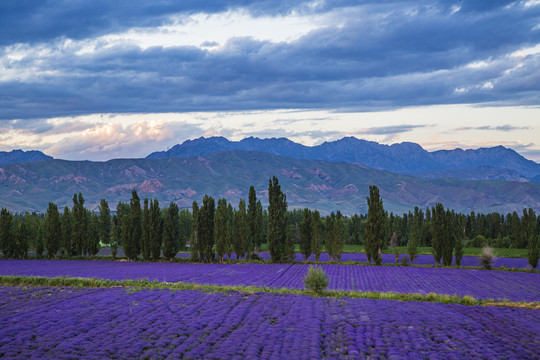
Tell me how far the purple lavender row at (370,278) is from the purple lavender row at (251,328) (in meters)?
12.2

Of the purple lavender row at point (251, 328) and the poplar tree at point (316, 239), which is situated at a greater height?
the poplar tree at point (316, 239)

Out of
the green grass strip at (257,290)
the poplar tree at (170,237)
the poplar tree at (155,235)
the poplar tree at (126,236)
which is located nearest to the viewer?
the green grass strip at (257,290)

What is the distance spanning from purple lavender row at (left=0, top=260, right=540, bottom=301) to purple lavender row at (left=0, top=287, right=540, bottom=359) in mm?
12229

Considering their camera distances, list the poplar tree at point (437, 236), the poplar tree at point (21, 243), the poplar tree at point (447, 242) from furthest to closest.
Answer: the poplar tree at point (21, 243) → the poplar tree at point (437, 236) → the poplar tree at point (447, 242)

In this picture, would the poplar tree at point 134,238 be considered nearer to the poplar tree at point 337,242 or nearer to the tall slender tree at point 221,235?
the tall slender tree at point 221,235

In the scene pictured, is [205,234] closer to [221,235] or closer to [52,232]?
[221,235]

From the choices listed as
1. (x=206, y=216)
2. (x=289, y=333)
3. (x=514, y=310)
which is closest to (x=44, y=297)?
(x=289, y=333)

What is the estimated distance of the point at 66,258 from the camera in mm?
86625

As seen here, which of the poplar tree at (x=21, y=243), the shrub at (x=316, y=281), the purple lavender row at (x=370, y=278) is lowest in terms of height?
the purple lavender row at (x=370, y=278)

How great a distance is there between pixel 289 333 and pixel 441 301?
17.9m

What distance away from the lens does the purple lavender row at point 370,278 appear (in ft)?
160

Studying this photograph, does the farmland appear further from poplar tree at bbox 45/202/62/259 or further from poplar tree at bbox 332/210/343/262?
poplar tree at bbox 45/202/62/259

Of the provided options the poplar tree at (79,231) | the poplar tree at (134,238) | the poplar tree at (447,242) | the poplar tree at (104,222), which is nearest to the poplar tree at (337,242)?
the poplar tree at (447,242)

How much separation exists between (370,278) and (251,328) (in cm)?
3279
